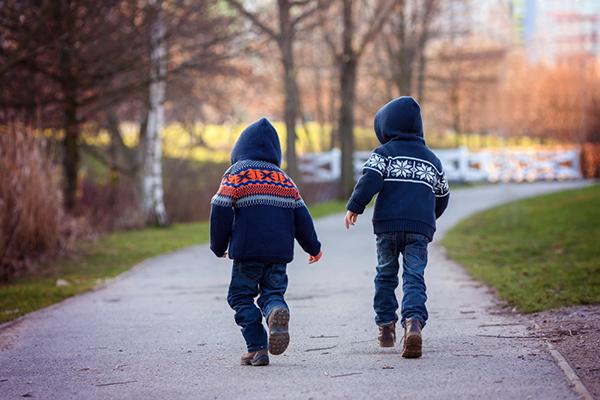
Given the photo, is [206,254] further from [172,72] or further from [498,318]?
[498,318]

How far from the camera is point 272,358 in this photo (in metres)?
6.25

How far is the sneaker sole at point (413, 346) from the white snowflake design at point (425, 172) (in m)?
1.09

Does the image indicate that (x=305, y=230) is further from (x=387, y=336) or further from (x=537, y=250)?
(x=537, y=250)

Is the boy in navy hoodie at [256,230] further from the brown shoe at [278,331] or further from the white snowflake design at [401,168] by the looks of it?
the white snowflake design at [401,168]

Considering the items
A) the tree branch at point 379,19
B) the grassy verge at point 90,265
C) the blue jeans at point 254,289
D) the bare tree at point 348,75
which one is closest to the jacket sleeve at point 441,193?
the blue jeans at point 254,289

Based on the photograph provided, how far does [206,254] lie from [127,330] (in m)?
6.59

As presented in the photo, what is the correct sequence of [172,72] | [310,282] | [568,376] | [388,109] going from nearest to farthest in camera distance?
[568,376]
[388,109]
[310,282]
[172,72]

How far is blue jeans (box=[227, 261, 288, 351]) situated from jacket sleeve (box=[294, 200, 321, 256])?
0.22m

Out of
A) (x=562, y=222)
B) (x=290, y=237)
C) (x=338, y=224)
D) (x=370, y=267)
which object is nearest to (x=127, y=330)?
(x=290, y=237)

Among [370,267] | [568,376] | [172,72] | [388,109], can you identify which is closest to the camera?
[568,376]

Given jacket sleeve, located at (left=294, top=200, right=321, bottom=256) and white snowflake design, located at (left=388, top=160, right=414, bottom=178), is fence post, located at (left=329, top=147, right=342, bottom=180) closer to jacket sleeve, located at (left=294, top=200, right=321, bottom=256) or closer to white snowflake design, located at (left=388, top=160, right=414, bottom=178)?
white snowflake design, located at (left=388, top=160, right=414, bottom=178)

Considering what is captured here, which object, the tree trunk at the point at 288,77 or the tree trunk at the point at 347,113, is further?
the tree trunk at the point at 347,113

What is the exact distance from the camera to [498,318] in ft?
24.9

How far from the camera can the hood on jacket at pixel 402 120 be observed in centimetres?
654
